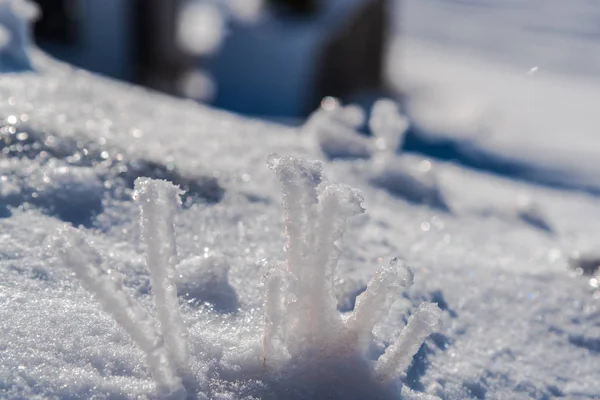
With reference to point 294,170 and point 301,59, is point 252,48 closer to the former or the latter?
point 301,59

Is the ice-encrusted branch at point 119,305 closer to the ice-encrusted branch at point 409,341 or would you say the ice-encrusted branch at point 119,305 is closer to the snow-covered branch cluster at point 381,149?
the ice-encrusted branch at point 409,341

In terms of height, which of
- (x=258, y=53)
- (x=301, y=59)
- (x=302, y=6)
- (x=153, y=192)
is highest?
(x=153, y=192)

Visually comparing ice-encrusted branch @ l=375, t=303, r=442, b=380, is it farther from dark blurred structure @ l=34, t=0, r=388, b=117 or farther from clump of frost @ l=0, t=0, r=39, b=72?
dark blurred structure @ l=34, t=0, r=388, b=117

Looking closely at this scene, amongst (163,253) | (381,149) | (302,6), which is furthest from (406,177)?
(302,6)

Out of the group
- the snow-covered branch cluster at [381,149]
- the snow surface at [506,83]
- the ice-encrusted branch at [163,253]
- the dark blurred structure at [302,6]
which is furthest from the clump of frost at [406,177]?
the dark blurred structure at [302,6]

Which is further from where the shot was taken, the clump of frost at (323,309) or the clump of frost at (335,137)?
the clump of frost at (335,137)

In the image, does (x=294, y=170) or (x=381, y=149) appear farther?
(x=381, y=149)
